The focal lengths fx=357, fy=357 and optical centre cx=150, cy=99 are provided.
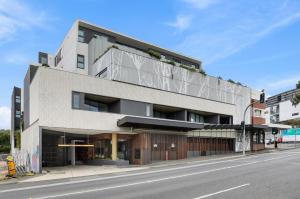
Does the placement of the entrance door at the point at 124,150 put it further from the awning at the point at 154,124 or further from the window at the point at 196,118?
the window at the point at 196,118

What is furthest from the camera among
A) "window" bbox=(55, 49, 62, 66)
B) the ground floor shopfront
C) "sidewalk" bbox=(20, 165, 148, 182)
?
"window" bbox=(55, 49, 62, 66)

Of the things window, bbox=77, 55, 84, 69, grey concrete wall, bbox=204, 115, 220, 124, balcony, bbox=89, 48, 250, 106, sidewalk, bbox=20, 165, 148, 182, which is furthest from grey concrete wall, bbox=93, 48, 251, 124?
sidewalk, bbox=20, 165, 148, 182

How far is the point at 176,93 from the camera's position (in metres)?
43.9

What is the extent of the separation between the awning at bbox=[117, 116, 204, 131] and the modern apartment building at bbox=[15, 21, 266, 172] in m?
0.10

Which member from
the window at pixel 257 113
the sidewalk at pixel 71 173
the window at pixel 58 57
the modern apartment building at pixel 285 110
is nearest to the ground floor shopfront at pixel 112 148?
the sidewalk at pixel 71 173

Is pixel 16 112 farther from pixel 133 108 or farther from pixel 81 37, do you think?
pixel 133 108

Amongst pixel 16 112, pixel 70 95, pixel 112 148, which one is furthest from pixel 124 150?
pixel 16 112

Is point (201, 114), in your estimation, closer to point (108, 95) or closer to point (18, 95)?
point (108, 95)

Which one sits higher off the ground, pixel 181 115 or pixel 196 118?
pixel 181 115

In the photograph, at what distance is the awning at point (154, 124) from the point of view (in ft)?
113

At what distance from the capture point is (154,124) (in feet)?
119

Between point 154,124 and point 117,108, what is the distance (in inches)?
169

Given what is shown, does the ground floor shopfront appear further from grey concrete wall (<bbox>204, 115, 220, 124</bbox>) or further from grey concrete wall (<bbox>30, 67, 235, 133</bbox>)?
grey concrete wall (<bbox>204, 115, 220, 124</bbox>)

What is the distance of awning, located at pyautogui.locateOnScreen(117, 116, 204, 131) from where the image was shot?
34469 mm
